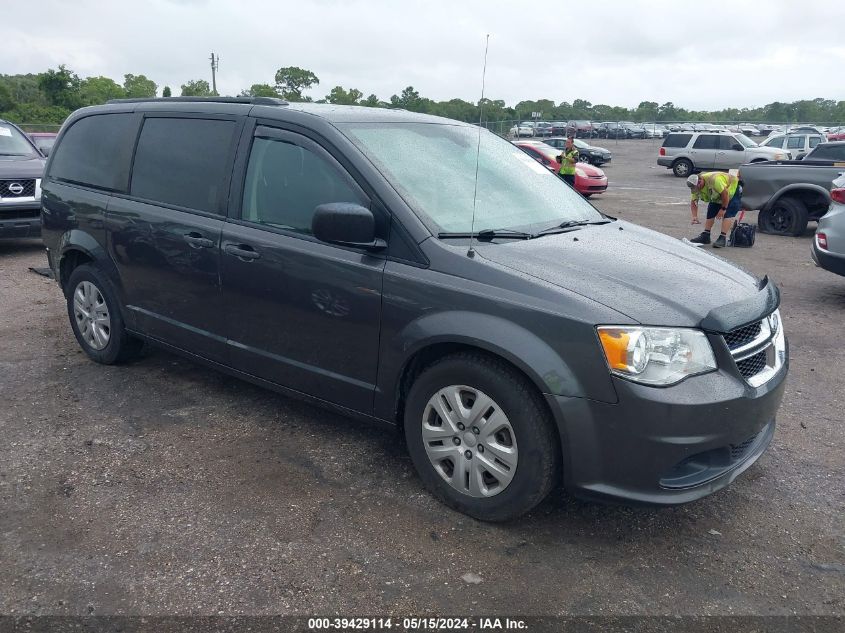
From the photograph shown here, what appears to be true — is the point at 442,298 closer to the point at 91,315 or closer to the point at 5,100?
the point at 91,315

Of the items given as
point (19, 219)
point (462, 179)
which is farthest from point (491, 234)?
point (19, 219)

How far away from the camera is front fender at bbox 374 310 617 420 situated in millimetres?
2926

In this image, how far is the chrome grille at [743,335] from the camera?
10.1 ft

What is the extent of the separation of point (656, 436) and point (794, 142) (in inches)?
1139

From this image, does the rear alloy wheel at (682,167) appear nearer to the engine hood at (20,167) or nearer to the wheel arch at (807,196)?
the wheel arch at (807,196)

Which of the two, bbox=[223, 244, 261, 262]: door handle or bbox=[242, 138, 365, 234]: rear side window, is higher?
bbox=[242, 138, 365, 234]: rear side window

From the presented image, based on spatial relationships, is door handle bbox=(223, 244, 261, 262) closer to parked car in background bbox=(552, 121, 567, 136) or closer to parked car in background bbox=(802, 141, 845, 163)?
parked car in background bbox=(802, 141, 845, 163)

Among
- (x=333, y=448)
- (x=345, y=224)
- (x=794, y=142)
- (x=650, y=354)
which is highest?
(x=794, y=142)

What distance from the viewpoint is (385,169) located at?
11.8 ft

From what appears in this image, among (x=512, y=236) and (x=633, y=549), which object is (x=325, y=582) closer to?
(x=633, y=549)

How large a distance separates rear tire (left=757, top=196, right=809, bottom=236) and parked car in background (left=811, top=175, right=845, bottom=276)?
5162mm

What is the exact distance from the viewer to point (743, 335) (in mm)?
3176

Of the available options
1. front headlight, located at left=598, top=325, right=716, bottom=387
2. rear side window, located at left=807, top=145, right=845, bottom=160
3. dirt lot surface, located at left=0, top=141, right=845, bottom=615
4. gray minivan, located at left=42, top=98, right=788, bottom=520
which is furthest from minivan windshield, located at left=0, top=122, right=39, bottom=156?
rear side window, located at left=807, top=145, right=845, bottom=160

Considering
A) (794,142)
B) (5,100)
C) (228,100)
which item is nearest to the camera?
(228,100)
